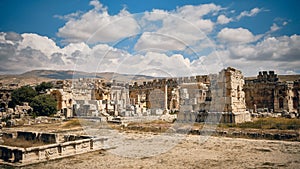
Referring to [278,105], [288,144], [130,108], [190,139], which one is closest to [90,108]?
[130,108]

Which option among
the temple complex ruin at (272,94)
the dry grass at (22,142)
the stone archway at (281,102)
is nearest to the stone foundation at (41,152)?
the dry grass at (22,142)

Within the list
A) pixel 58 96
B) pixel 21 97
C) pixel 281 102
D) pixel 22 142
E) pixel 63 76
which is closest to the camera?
pixel 22 142

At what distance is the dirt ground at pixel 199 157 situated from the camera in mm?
8727

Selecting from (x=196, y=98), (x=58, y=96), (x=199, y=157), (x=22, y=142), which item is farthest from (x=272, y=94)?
(x=22, y=142)

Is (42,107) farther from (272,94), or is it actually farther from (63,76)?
(63,76)

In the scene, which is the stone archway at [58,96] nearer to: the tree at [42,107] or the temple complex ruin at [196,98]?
the temple complex ruin at [196,98]

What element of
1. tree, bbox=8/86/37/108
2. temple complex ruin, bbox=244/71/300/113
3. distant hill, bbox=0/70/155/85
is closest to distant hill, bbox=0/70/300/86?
distant hill, bbox=0/70/155/85

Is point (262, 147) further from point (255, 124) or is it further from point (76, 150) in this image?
point (76, 150)

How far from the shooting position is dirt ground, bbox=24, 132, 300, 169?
873 centimetres

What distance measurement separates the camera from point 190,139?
14.1 meters

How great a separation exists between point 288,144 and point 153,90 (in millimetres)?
29739

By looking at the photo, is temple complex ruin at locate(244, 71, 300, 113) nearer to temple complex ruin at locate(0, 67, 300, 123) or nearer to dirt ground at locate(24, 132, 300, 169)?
temple complex ruin at locate(0, 67, 300, 123)

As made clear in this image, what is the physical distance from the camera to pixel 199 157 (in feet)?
32.3

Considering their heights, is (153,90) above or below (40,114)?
above
